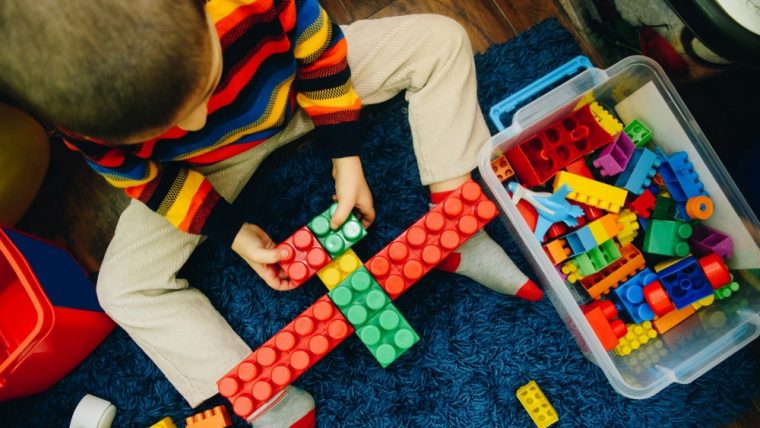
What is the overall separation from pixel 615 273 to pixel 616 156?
0.16 meters

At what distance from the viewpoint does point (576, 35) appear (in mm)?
935

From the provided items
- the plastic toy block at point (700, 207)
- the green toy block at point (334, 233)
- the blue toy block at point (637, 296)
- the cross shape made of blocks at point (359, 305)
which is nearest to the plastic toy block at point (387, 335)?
the cross shape made of blocks at point (359, 305)

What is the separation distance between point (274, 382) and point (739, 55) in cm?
63

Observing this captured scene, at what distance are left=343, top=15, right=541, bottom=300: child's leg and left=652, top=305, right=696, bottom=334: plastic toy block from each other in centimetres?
18

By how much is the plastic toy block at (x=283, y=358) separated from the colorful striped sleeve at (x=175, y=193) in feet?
0.51

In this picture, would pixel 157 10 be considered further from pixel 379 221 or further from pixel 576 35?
pixel 576 35

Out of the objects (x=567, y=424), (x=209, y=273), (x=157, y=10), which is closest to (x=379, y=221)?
(x=209, y=273)

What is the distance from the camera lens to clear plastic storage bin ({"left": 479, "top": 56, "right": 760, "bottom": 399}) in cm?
74

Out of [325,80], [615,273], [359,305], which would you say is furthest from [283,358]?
[615,273]

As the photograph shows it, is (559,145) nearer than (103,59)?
No

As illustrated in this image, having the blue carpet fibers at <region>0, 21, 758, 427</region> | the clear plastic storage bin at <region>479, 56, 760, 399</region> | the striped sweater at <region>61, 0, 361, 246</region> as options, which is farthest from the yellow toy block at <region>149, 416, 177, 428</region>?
the clear plastic storage bin at <region>479, 56, 760, 399</region>

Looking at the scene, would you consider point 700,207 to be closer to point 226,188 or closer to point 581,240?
point 581,240

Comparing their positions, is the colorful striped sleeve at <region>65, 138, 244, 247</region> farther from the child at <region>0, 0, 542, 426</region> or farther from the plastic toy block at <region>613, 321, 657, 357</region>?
the plastic toy block at <region>613, 321, 657, 357</region>

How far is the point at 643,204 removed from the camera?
79 centimetres
